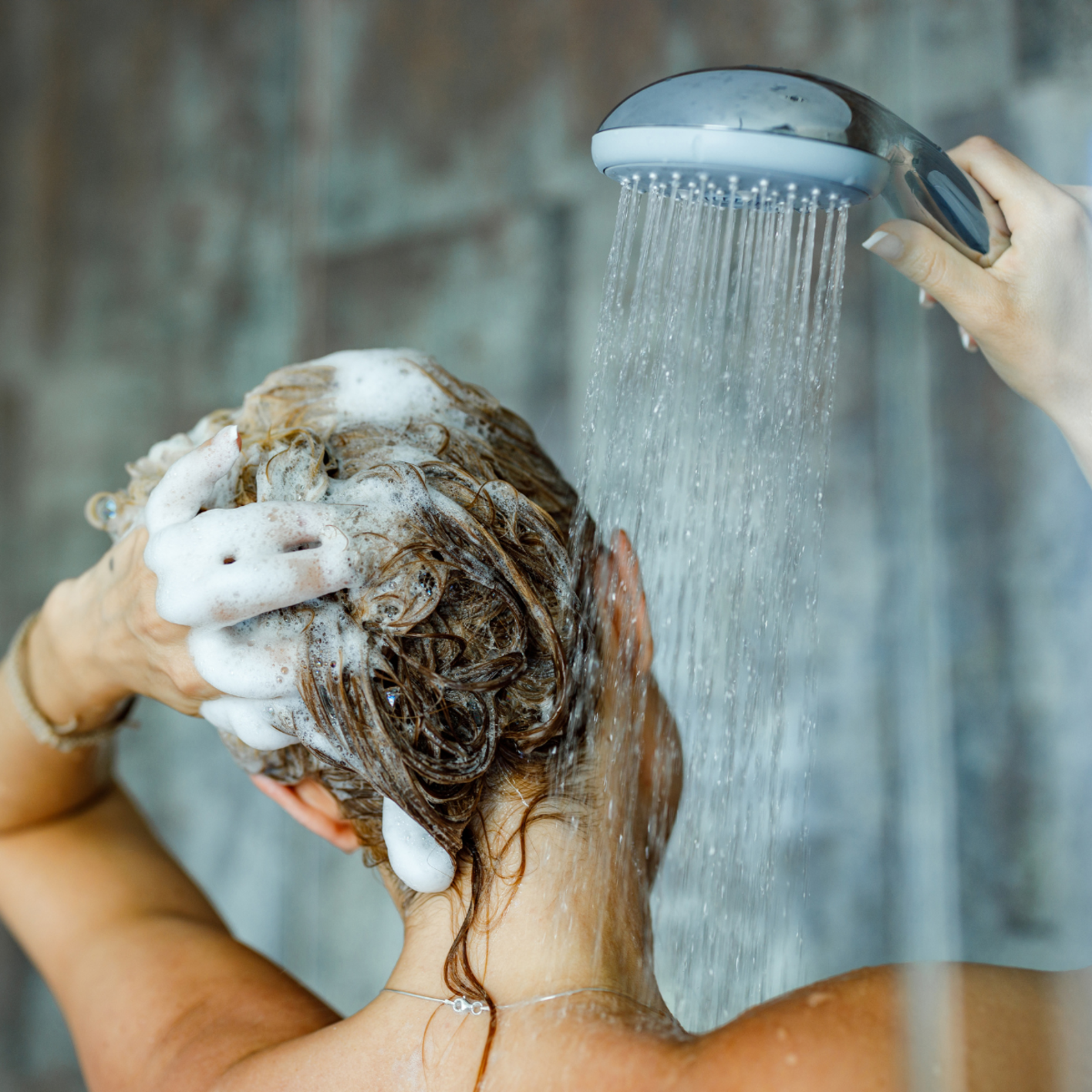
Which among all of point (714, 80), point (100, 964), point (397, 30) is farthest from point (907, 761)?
point (397, 30)

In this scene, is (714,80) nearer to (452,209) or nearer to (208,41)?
(452,209)

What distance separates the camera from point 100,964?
0.97m

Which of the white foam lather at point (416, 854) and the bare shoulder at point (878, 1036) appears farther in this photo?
the white foam lather at point (416, 854)

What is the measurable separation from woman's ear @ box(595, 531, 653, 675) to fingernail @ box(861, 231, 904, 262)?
0.25m

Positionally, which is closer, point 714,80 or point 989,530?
point 714,80

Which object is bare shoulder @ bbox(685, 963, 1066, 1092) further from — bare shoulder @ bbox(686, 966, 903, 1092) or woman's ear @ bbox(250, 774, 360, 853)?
woman's ear @ bbox(250, 774, 360, 853)

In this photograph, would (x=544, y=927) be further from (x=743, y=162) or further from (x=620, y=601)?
(x=743, y=162)

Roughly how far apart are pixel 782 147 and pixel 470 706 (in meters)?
0.39

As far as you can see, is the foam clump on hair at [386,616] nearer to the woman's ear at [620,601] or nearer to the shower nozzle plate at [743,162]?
the woman's ear at [620,601]

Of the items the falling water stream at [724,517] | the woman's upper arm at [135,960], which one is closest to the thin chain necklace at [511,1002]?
the woman's upper arm at [135,960]

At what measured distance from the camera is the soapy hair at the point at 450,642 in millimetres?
712

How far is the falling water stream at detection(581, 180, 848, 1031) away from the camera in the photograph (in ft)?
2.71

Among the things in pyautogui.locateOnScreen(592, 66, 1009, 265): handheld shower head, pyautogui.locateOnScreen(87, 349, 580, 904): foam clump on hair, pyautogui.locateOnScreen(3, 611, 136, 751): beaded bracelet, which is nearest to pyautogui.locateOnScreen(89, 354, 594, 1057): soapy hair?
pyautogui.locateOnScreen(87, 349, 580, 904): foam clump on hair

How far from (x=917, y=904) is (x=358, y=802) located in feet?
1.31
